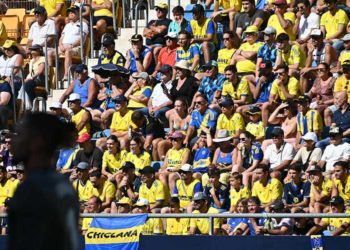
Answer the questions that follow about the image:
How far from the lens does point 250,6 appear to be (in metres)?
18.2

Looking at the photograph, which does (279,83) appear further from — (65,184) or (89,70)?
(65,184)

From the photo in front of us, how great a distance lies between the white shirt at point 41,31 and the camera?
66.2 ft

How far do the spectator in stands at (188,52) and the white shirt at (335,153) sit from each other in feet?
11.2

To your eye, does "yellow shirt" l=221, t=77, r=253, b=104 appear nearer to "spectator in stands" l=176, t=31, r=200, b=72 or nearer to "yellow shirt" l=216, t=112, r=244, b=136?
"yellow shirt" l=216, t=112, r=244, b=136

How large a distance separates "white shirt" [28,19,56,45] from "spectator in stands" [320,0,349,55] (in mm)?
5046

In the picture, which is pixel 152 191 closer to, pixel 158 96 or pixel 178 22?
pixel 158 96

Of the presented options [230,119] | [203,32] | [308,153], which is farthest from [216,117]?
[203,32]

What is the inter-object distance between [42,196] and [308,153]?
11389mm

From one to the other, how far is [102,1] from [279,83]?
5.20 m

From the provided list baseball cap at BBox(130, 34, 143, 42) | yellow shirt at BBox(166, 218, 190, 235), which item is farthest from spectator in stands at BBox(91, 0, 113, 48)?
yellow shirt at BBox(166, 218, 190, 235)

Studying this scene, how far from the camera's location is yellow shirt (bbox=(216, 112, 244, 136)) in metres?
16.3

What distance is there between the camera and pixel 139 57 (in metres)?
18.7

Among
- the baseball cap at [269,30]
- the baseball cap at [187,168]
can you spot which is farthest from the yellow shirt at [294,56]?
the baseball cap at [187,168]

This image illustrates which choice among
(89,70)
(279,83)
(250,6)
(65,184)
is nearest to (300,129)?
(279,83)
